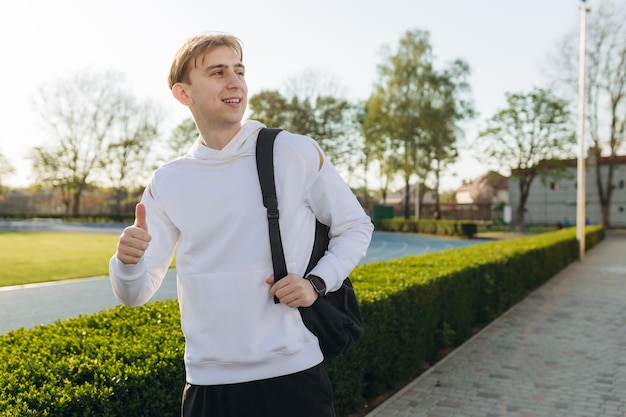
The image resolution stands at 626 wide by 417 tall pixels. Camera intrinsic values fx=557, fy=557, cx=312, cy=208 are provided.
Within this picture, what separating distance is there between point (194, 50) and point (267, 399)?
Answer: 3.71ft

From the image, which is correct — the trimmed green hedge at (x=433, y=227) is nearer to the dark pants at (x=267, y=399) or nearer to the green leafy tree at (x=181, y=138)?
the green leafy tree at (x=181, y=138)

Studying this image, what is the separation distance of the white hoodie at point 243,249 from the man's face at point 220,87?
8cm

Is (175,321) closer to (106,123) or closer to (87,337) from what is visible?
(87,337)

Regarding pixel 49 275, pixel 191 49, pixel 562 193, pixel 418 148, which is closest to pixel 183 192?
pixel 191 49

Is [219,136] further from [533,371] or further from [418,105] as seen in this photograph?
[418,105]

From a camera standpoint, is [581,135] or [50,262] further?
[581,135]

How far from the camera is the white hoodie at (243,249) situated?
170 centimetres

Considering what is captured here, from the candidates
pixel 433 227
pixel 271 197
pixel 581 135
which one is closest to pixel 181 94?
pixel 271 197

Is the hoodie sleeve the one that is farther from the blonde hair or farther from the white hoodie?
the blonde hair

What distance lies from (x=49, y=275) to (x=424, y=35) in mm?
35985

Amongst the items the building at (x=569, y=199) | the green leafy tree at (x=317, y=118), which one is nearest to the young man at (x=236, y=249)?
the green leafy tree at (x=317, y=118)

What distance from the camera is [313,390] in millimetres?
1755

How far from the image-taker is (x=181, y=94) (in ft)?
6.23

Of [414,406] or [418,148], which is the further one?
[418,148]
